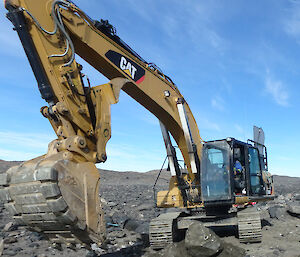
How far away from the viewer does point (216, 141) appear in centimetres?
823

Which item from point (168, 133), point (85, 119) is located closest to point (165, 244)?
point (168, 133)

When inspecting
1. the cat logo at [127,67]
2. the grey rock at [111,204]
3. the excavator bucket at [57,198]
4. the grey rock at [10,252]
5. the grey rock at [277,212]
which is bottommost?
the grey rock at [10,252]

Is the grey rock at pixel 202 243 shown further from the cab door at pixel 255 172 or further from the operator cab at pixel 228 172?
the cab door at pixel 255 172

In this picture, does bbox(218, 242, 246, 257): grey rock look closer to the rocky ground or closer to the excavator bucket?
the rocky ground

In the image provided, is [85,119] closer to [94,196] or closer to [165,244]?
[94,196]

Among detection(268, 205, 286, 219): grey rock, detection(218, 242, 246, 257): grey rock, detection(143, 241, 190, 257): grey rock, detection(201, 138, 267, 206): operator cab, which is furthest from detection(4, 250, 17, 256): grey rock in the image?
detection(268, 205, 286, 219): grey rock

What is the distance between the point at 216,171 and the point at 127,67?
3.15 meters

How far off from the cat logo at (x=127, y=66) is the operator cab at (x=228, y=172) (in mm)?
2461

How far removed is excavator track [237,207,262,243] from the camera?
751 cm

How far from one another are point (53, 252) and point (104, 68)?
4.75 metres

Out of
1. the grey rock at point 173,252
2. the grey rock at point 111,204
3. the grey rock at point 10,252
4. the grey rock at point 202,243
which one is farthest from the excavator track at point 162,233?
the grey rock at point 111,204

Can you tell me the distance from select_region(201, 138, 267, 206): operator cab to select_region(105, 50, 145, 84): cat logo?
246 centimetres

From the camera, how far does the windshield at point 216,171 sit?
25.1ft

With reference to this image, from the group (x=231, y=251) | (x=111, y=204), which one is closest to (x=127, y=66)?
(x=231, y=251)
